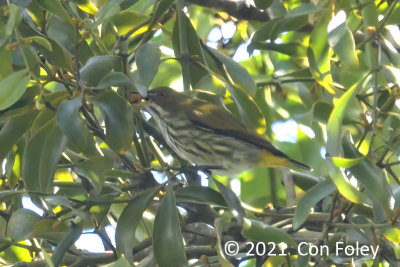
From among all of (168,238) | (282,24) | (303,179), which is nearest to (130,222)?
(168,238)

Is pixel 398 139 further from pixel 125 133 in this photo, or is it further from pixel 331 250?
pixel 125 133

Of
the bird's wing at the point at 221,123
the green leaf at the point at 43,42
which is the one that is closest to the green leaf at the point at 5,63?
the green leaf at the point at 43,42

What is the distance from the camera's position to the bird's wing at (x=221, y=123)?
3176 millimetres

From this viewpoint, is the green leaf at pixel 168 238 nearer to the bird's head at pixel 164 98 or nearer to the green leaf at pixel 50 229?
the green leaf at pixel 50 229

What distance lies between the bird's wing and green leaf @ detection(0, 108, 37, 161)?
88 centimetres

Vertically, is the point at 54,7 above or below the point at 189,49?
above

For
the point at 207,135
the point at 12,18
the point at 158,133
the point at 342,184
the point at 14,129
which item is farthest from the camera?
the point at 207,135

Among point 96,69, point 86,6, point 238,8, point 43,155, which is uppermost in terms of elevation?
point 86,6

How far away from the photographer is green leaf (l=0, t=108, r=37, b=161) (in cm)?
243

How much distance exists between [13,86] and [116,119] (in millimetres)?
309

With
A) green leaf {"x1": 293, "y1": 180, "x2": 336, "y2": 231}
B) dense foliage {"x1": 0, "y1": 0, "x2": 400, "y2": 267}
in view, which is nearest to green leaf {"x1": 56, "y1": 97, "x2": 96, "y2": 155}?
dense foliage {"x1": 0, "y1": 0, "x2": 400, "y2": 267}

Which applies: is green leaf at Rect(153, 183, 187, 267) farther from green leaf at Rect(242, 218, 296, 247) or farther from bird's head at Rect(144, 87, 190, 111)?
bird's head at Rect(144, 87, 190, 111)

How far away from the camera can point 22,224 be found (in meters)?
2.35

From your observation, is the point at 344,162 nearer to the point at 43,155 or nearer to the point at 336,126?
the point at 336,126
